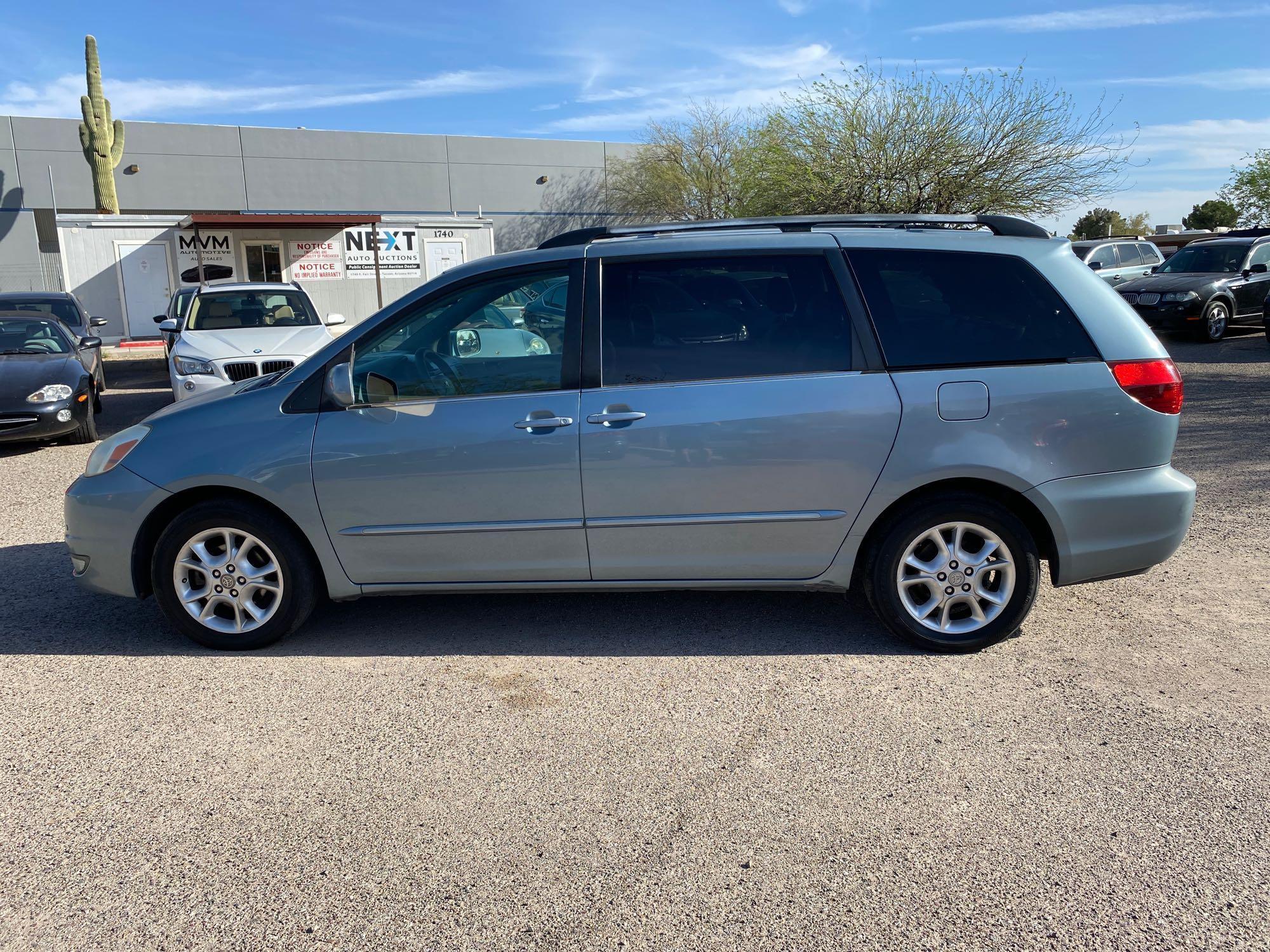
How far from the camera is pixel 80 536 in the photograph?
15.1 ft

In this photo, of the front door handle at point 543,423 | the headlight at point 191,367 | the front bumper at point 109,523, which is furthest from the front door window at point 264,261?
the front door handle at point 543,423

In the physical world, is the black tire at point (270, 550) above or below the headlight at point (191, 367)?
below

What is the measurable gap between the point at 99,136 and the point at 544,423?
30.7m

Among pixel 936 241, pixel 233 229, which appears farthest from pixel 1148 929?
pixel 233 229

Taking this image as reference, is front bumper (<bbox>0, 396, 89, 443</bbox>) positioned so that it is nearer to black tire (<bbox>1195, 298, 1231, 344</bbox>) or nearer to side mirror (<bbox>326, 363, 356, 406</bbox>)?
side mirror (<bbox>326, 363, 356, 406</bbox>)

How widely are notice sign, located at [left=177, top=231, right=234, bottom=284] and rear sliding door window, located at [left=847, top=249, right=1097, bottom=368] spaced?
2509 cm

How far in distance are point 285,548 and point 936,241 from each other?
127 inches

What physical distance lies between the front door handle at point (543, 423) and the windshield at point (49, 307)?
11.5 m

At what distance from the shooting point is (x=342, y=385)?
14.3 ft

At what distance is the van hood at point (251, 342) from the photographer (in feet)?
35.0

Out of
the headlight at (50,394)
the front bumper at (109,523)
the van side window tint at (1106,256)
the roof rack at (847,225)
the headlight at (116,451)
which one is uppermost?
the van side window tint at (1106,256)

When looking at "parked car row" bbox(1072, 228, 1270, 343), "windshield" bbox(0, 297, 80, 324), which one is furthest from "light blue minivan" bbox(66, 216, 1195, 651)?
"parked car row" bbox(1072, 228, 1270, 343)

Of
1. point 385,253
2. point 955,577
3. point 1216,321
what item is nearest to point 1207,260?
point 1216,321

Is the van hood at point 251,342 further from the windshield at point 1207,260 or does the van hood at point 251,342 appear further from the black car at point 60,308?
the windshield at point 1207,260
